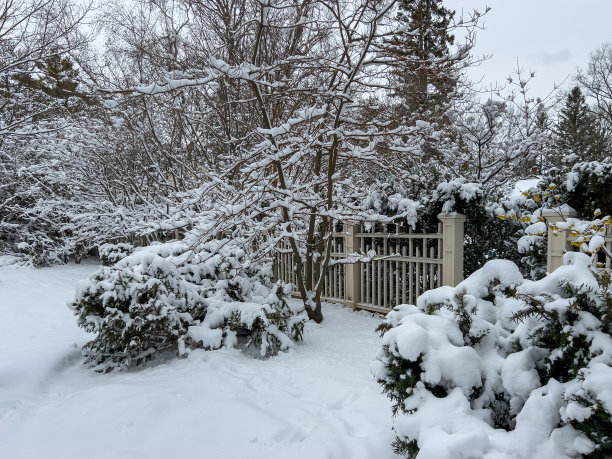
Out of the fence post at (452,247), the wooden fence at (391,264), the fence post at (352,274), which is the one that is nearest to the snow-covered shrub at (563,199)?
the fence post at (452,247)

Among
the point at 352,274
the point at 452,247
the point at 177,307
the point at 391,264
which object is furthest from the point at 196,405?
the point at 352,274

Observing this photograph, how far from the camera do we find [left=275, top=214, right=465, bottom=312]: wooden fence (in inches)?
201

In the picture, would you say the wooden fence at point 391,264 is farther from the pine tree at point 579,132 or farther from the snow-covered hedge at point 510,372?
A: the pine tree at point 579,132

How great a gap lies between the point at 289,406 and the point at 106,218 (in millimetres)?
8467

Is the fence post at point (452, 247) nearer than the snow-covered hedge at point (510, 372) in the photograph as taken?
No

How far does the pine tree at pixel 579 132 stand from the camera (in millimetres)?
15617

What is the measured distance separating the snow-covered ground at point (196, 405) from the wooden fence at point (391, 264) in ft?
3.83

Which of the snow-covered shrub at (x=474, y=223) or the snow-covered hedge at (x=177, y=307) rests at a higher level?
the snow-covered shrub at (x=474, y=223)

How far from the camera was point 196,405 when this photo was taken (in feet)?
10.2

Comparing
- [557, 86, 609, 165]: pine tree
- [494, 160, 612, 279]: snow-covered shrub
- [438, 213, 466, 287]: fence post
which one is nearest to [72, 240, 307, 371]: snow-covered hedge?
[438, 213, 466, 287]: fence post

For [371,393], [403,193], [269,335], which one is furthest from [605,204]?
[269,335]

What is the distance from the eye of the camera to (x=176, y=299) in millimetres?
4441

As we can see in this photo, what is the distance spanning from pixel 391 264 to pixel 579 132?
17.1 m

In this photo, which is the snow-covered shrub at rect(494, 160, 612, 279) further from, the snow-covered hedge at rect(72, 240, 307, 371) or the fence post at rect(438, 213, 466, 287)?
the snow-covered hedge at rect(72, 240, 307, 371)
